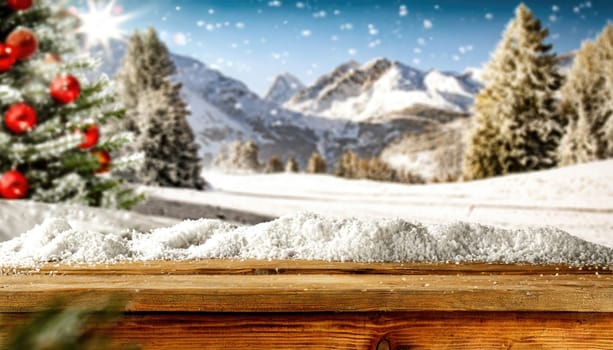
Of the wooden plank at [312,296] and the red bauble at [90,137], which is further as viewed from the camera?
the red bauble at [90,137]

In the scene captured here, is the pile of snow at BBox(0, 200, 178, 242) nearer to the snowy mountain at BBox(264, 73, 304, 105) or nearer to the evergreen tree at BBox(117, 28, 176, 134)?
the evergreen tree at BBox(117, 28, 176, 134)

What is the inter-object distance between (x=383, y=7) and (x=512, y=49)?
1843 mm

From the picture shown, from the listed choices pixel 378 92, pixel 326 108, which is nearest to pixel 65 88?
pixel 378 92

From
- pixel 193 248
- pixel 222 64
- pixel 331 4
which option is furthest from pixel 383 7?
pixel 193 248

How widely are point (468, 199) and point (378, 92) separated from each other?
124 inches

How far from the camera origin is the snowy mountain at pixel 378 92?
694cm

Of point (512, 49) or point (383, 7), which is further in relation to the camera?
point (512, 49)

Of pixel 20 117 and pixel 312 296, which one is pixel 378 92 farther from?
pixel 312 296

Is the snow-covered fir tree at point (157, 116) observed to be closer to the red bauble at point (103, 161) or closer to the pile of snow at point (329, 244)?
the red bauble at point (103, 161)

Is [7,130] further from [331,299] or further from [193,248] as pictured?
[331,299]

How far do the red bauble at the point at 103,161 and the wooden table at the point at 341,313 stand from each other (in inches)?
87.8

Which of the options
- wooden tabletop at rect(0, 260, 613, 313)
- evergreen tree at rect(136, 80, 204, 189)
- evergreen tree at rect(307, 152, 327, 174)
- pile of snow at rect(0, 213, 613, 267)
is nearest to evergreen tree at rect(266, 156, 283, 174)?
evergreen tree at rect(307, 152, 327, 174)

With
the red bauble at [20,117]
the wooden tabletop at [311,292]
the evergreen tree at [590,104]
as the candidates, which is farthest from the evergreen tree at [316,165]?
the wooden tabletop at [311,292]

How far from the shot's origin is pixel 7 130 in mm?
2713
